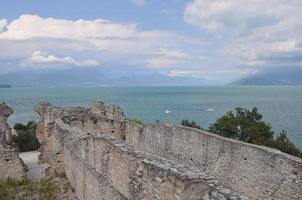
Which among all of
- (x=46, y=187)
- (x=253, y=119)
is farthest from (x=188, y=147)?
(x=253, y=119)

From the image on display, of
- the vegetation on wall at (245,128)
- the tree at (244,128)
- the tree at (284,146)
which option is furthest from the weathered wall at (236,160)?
the tree at (244,128)

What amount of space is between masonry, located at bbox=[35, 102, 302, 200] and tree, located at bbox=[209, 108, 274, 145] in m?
11.8

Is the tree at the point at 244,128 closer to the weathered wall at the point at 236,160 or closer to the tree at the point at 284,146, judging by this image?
the tree at the point at 284,146

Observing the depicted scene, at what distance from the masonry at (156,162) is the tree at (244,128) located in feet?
38.9

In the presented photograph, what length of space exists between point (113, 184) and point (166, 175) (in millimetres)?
2626

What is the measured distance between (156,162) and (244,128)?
23.5 metres

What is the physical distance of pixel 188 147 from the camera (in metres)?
16.3

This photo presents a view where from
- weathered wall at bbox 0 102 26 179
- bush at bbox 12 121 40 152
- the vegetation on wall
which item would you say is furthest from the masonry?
the vegetation on wall

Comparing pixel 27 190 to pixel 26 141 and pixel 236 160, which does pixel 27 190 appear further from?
pixel 26 141

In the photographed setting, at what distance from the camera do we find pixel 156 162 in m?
8.45

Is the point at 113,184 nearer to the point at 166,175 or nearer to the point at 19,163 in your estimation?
the point at 166,175

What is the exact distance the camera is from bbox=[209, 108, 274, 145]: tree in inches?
1177

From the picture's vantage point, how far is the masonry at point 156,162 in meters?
7.87

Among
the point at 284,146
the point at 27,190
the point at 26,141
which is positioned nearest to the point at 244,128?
the point at 284,146
